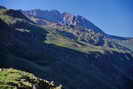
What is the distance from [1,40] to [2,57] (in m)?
25.8

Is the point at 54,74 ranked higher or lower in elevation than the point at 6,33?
lower

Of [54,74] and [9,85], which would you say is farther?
[54,74]

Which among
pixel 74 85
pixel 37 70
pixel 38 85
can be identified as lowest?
pixel 74 85

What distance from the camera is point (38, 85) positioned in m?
28.9

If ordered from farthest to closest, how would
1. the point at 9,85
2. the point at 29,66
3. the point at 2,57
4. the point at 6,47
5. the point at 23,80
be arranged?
the point at 6,47
the point at 29,66
the point at 2,57
the point at 23,80
the point at 9,85

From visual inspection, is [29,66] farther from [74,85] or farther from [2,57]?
[74,85]

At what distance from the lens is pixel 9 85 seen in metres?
24.8

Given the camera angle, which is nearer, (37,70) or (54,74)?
(37,70)

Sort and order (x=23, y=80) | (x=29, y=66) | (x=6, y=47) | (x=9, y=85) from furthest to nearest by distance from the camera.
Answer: (x=6, y=47) < (x=29, y=66) < (x=23, y=80) < (x=9, y=85)

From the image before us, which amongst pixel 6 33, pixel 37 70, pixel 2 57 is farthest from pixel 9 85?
pixel 6 33

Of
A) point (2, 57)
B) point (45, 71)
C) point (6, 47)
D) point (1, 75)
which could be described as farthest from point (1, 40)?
point (1, 75)

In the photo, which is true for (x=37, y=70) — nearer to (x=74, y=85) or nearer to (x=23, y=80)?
(x=74, y=85)

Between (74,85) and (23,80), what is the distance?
172522 millimetres

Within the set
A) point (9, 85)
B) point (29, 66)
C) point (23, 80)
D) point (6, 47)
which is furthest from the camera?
point (6, 47)
